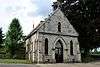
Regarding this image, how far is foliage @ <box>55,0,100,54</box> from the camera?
46938mm

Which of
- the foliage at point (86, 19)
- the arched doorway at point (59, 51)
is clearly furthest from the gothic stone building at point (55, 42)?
the foliage at point (86, 19)

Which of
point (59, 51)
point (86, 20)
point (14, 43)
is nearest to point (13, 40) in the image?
point (14, 43)

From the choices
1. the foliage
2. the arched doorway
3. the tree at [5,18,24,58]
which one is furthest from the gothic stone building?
the tree at [5,18,24,58]

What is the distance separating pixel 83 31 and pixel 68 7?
6955 mm

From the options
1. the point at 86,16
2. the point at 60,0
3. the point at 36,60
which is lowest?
the point at 36,60

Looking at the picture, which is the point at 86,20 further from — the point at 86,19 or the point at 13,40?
the point at 13,40

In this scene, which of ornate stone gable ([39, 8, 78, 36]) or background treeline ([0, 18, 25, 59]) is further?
background treeline ([0, 18, 25, 59])

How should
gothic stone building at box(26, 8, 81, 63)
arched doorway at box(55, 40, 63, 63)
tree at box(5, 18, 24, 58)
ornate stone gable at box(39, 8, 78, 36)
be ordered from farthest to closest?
tree at box(5, 18, 24, 58) < arched doorway at box(55, 40, 63, 63) < ornate stone gable at box(39, 8, 78, 36) < gothic stone building at box(26, 8, 81, 63)

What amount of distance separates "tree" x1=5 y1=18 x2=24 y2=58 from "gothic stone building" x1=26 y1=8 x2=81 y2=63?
26.7ft

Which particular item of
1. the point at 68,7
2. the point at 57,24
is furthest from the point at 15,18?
the point at 57,24

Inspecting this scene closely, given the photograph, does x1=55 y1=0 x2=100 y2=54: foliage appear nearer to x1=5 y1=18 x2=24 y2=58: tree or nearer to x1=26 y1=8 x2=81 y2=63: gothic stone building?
x1=26 y1=8 x2=81 y2=63: gothic stone building

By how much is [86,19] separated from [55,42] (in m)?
11.7

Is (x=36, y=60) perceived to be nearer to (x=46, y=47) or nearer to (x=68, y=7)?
(x=46, y=47)

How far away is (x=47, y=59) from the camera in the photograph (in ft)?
127
